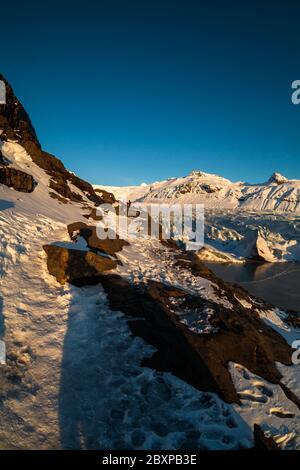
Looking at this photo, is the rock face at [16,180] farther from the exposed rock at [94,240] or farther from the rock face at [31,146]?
the exposed rock at [94,240]

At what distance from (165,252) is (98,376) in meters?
13.0

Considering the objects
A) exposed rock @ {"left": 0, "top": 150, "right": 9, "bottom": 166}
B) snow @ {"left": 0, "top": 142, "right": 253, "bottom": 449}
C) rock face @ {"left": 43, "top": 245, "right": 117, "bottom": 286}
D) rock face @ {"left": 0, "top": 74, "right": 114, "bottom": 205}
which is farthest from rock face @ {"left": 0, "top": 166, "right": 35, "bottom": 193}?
snow @ {"left": 0, "top": 142, "right": 253, "bottom": 449}

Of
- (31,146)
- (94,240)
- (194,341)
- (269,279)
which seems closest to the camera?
(194,341)

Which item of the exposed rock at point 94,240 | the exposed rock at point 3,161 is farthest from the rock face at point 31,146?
the exposed rock at point 94,240

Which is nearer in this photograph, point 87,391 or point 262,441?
point 262,441

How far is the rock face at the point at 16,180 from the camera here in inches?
762

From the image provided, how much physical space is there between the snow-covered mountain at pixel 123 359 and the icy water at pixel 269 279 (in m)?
21.3

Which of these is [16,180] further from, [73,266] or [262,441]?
[262,441]

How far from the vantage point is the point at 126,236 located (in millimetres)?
21219

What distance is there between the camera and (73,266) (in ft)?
38.7

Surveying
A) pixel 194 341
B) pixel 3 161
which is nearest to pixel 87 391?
pixel 194 341

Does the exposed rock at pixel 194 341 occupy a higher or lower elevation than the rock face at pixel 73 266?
lower

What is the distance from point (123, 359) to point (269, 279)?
45.5m
